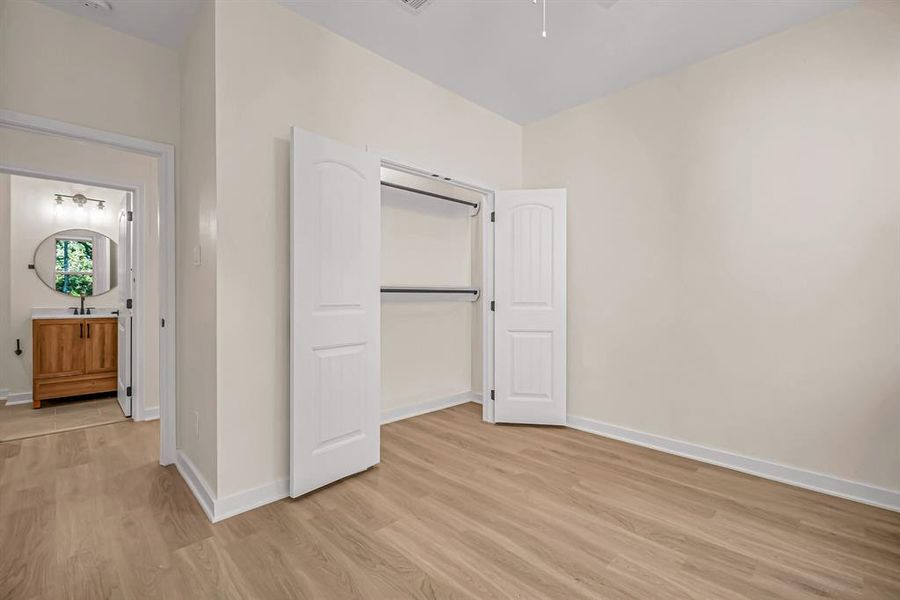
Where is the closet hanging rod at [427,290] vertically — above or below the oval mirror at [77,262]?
below

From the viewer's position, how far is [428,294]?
3.74 metres

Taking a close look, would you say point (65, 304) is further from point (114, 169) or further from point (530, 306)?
point (530, 306)

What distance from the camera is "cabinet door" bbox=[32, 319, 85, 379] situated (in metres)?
4.04

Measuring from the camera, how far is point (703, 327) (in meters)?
2.84

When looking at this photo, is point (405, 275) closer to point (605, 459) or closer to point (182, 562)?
point (605, 459)

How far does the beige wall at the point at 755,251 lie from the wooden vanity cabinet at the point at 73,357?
16.3 feet

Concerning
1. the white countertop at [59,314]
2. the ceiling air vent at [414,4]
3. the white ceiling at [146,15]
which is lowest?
the white countertop at [59,314]

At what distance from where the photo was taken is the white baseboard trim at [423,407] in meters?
3.62

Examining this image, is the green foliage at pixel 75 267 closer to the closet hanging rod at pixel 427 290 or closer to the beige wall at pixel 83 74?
the beige wall at pixel 83 74

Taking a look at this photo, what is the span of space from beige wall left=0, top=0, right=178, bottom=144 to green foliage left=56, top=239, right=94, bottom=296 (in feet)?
10.8

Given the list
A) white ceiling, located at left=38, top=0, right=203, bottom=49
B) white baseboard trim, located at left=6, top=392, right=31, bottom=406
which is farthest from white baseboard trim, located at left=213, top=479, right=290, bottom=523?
white baseboard trim, located at left=6, top=392, right=31, bottom=406

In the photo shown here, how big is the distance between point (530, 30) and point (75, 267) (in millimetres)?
5559

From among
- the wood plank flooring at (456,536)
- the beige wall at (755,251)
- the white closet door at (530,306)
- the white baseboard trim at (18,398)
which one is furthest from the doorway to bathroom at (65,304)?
the beige wall at (755,251)

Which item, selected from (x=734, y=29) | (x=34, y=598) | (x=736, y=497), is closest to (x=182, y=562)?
(x=34, y=598)
